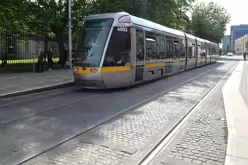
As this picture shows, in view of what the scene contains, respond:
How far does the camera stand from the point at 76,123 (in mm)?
5918

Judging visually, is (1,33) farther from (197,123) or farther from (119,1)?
(197,123)

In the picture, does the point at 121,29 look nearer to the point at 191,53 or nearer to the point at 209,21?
the point at 191,53

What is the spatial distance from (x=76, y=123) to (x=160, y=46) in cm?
916

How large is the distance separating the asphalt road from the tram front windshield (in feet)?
4.97

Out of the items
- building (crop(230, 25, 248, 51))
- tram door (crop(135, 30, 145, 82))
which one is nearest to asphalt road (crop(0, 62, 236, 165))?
tram door (crop(135, 30, 145, 82))

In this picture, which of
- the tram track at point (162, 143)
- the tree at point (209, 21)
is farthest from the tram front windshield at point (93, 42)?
the tree at point (209, 21)

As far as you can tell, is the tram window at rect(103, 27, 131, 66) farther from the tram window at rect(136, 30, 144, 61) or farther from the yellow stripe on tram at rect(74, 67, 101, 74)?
the tram window at rect(136, 30, 144, 61)

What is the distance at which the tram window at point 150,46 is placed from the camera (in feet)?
40.0

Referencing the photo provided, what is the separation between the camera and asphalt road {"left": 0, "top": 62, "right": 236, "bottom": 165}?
14.0ft

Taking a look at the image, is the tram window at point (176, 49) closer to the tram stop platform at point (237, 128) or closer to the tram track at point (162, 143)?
the tram stop platform at point (237, 128)

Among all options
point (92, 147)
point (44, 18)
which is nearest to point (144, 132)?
point (92, 147)

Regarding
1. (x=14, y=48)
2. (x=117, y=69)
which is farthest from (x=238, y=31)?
(x=117, y=69)

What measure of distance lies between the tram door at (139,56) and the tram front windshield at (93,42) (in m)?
1.70

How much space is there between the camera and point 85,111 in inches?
280
